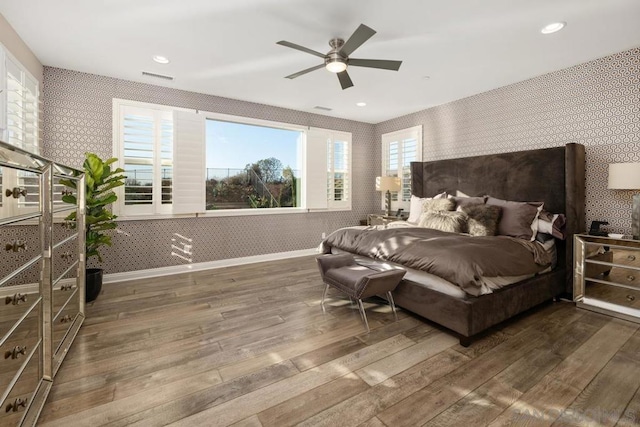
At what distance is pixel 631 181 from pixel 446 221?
1.71m

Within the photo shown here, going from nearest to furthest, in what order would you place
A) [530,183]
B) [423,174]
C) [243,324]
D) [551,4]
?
[551,4] → [243,324] → [530,183] → [423,174]

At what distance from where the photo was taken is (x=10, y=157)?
1.29 meters

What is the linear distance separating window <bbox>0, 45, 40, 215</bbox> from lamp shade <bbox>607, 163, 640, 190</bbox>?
18.2ft

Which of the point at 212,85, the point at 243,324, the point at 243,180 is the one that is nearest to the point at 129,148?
the point at 212,85

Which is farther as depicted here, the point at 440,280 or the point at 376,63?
the point at 376,63

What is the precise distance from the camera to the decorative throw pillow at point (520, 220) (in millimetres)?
3391

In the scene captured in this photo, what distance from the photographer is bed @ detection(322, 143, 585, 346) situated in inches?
94.6

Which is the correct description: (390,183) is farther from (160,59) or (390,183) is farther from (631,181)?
(160,59)

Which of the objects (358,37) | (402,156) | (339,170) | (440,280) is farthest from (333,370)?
(402,156)

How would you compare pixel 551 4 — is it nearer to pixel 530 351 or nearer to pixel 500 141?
pixel 500 141

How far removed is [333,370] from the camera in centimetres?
203

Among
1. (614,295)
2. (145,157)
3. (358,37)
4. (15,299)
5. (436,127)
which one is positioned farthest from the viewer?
(436,127)

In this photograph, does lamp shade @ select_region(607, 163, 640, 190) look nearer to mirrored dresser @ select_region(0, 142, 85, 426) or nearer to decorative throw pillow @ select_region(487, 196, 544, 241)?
decorative throw pillow @ select_region(487, 196, 544, 241)

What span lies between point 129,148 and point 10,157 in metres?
3.15
